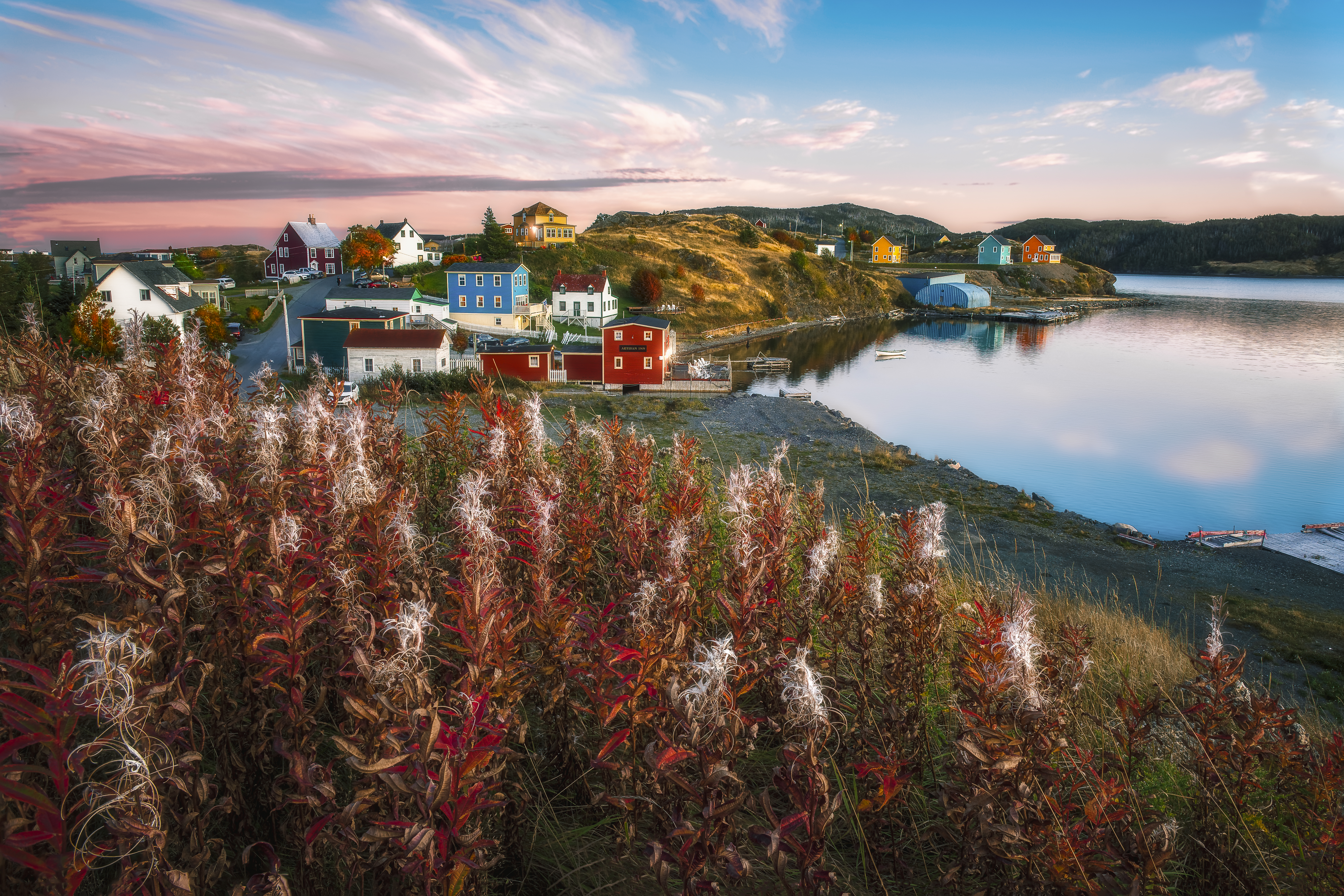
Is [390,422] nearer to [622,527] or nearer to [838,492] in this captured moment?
[622,527]

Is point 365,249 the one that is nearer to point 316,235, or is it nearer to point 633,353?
point 316,235

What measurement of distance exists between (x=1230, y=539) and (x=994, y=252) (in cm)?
11829

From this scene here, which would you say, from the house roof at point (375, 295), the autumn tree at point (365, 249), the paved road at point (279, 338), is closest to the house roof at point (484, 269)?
the house roof at point (375, 295)

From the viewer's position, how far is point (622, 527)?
157 inches

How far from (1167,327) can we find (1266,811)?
95.5 meters

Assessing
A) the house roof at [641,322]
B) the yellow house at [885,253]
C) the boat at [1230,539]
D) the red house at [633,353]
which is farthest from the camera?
the yellow house at [885,253]

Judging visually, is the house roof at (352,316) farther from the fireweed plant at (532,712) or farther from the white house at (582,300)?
the fireweed plant at (532,712)

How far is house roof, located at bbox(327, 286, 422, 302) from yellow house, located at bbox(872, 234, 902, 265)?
3940 inches

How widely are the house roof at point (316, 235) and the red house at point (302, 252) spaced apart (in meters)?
0.03

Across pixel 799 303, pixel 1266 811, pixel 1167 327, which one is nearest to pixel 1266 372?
pixel 1167 327

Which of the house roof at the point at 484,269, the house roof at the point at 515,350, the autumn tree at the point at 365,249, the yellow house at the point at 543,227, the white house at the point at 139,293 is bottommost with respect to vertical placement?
the house roof at the point at 515,350

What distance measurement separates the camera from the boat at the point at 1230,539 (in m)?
20.0

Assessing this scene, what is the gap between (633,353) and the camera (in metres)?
42.4

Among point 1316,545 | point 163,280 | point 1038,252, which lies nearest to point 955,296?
point 1038,252
